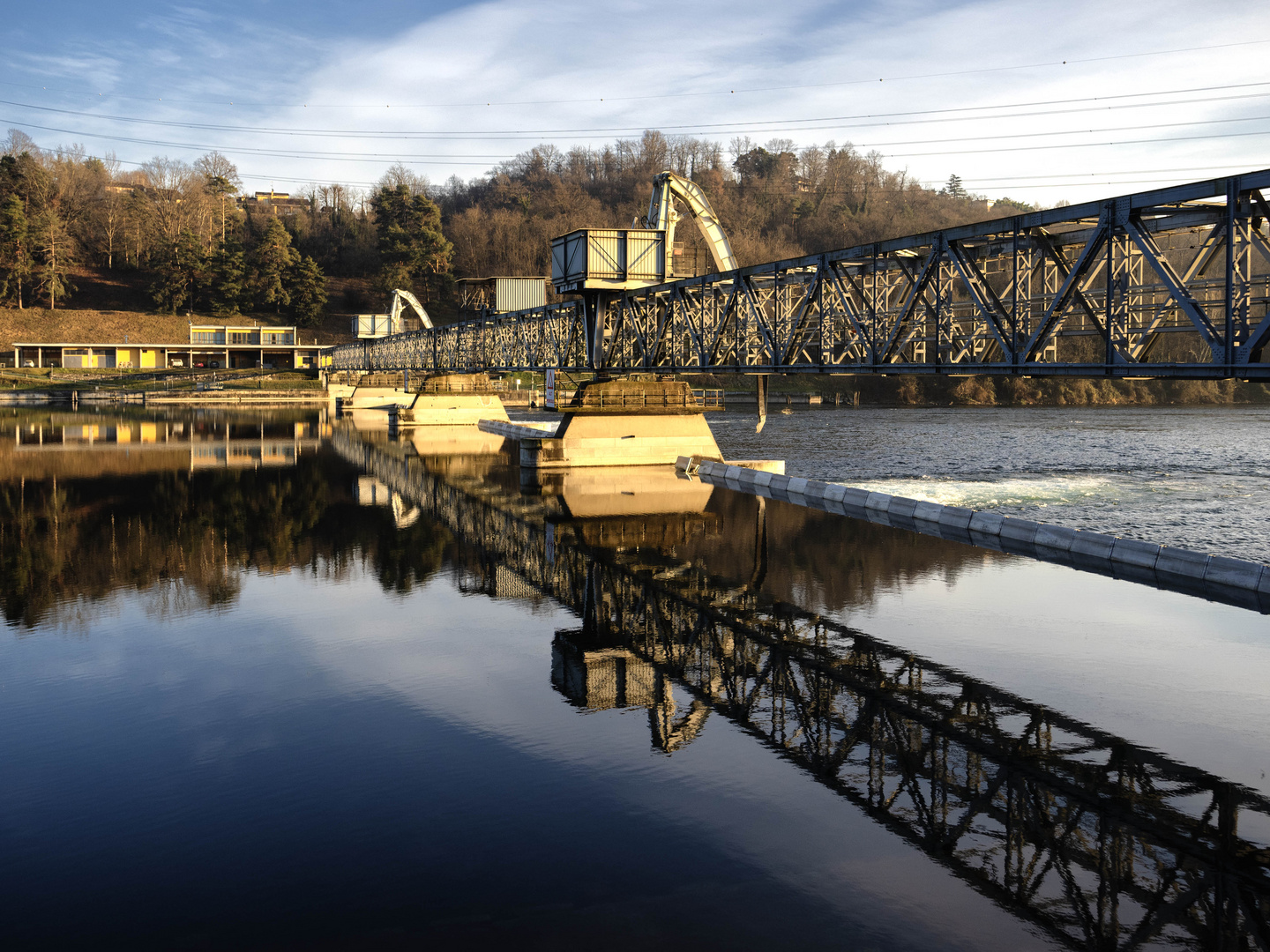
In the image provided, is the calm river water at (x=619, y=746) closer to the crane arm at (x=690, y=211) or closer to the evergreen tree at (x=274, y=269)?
the crane arm at (x=690, y=211)

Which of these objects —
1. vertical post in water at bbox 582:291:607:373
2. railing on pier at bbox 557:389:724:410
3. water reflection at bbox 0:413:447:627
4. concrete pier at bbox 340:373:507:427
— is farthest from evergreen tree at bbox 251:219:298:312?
railing on pier at bbox 557:389:724:410

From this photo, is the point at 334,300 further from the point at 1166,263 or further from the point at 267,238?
the point at 1166,263

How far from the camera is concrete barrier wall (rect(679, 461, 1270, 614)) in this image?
21500 millimetres

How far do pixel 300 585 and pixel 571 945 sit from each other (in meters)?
16.0

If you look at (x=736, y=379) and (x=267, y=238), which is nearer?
(x=736, y=379)

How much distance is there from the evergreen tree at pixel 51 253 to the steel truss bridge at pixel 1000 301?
151 metres

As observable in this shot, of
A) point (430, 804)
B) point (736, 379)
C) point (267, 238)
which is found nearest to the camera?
point (430, 804)

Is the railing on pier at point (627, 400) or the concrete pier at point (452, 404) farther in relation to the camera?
the concrete pier at point (452, 404)

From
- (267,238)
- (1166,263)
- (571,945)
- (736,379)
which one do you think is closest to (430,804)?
(571,945)

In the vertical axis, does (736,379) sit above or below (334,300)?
below

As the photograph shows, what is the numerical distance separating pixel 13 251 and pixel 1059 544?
601 ft

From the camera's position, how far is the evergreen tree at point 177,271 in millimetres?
168000

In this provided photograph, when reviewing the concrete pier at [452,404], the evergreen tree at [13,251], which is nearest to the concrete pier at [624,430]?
the concrete pier at [452,404]

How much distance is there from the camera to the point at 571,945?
8070mm
